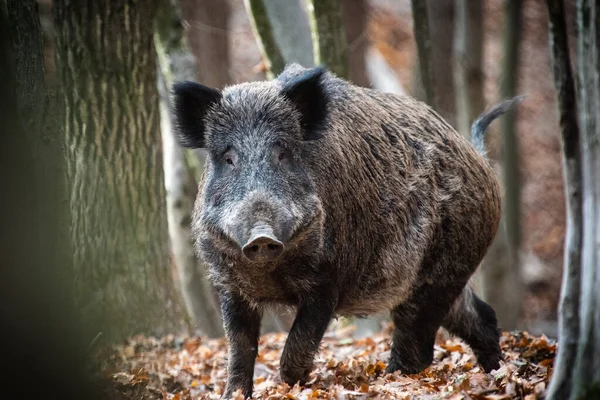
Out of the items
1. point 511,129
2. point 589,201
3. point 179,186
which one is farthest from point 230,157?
point 511,129

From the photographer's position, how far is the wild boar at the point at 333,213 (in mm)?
5129

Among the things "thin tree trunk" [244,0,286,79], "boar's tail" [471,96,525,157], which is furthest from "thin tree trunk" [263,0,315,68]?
"boar's tail" [471,96,525,157]

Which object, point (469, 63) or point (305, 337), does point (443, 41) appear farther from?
point (305, 337)

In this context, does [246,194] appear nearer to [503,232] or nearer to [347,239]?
[347,239]

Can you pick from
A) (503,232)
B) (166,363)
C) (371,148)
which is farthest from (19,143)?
(503,232)

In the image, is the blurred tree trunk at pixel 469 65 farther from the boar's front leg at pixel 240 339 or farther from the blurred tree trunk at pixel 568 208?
the blurred tree trunk at pixel 568 208

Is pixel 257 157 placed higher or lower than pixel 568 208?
higher

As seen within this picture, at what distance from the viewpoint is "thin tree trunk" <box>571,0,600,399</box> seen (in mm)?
3453

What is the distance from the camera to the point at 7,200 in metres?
2.75

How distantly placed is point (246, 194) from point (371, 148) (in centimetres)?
149

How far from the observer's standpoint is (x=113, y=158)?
6641mm

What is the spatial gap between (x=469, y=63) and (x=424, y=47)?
A: 384 centimetres

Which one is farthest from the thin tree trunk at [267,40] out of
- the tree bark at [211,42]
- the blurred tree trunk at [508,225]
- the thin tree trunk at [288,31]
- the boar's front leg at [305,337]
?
the tree bark at [211,42]

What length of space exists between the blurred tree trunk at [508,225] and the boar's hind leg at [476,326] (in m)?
4.75
